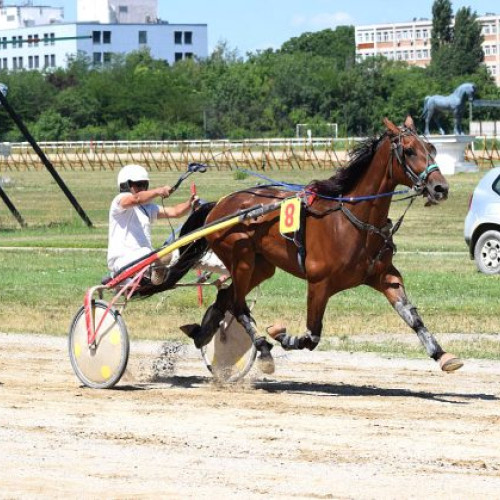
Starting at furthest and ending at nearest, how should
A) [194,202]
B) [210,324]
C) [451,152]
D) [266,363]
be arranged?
[451,152] → [194,202] → [210,324] → [266,363]

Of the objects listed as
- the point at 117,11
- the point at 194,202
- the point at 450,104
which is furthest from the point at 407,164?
the point at 117,11

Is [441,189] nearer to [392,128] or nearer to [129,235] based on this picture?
[392,128]

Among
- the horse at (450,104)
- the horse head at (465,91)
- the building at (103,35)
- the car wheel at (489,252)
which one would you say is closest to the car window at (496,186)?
the car wheel at (489,252)

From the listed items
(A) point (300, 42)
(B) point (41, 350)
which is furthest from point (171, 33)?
(B) point (41, 350)

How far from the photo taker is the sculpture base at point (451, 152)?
2248 inches

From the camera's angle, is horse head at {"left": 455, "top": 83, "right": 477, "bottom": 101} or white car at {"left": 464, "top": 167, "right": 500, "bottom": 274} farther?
horse head at {"left": 455, "top": 83, "right": 477, "bottom": 101}

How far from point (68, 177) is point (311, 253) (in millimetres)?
60742

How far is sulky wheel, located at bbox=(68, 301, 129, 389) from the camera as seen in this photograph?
42.8 feet

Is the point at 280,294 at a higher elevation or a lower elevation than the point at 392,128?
lower

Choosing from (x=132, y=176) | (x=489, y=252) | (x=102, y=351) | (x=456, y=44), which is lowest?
(x=489, y=252)

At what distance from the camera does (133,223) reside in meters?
13.7

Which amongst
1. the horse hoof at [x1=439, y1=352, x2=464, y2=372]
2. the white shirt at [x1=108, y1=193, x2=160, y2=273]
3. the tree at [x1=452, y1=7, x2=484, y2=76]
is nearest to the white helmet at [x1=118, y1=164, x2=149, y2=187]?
the white shirt at [x1=108, y1=193, x2=160, y2=273]

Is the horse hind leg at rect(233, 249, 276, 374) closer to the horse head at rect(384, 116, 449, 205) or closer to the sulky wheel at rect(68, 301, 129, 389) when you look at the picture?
the sulky wheel at rect(68, 301, 129, 389)

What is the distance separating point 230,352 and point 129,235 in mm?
1325
